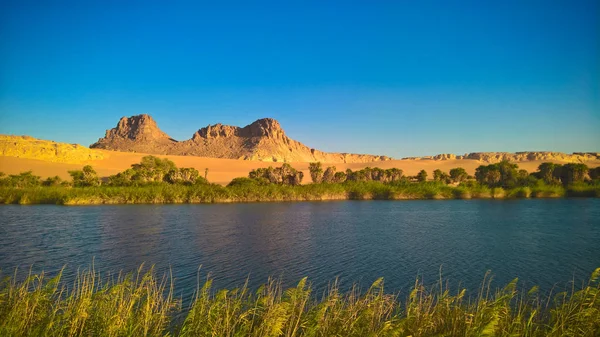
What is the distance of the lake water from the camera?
42.6 ft

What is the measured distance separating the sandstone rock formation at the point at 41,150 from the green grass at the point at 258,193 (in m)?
51.0

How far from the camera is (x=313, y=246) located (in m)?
17.8

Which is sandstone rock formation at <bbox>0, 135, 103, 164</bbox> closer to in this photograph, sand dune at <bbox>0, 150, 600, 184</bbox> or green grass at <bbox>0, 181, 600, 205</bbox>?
sand dune at <bbox>0, 150, 600, 184</bbox>

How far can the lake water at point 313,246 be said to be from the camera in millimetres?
12984

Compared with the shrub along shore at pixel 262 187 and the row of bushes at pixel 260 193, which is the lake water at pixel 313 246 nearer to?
the row of bushes at pixel 260 193

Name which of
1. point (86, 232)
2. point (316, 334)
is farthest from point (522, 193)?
point (316, 334)

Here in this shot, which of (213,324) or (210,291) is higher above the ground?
(213,324)

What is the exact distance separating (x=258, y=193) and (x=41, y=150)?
6675 centimetres

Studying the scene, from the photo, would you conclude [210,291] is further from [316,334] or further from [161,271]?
[316,334]

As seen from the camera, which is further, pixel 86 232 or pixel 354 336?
pixel 86 232

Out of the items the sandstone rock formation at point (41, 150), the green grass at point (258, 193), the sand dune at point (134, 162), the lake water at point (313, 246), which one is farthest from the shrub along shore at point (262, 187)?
the sandstone rock formation at point (41, 150)

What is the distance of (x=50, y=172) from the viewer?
74.2 meters

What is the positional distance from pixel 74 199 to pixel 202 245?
27316mm

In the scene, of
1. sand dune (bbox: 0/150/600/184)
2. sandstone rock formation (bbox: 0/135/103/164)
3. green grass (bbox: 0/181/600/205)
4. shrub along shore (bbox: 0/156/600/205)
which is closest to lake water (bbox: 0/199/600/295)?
green grass (bbox: 0/181/600/205)
